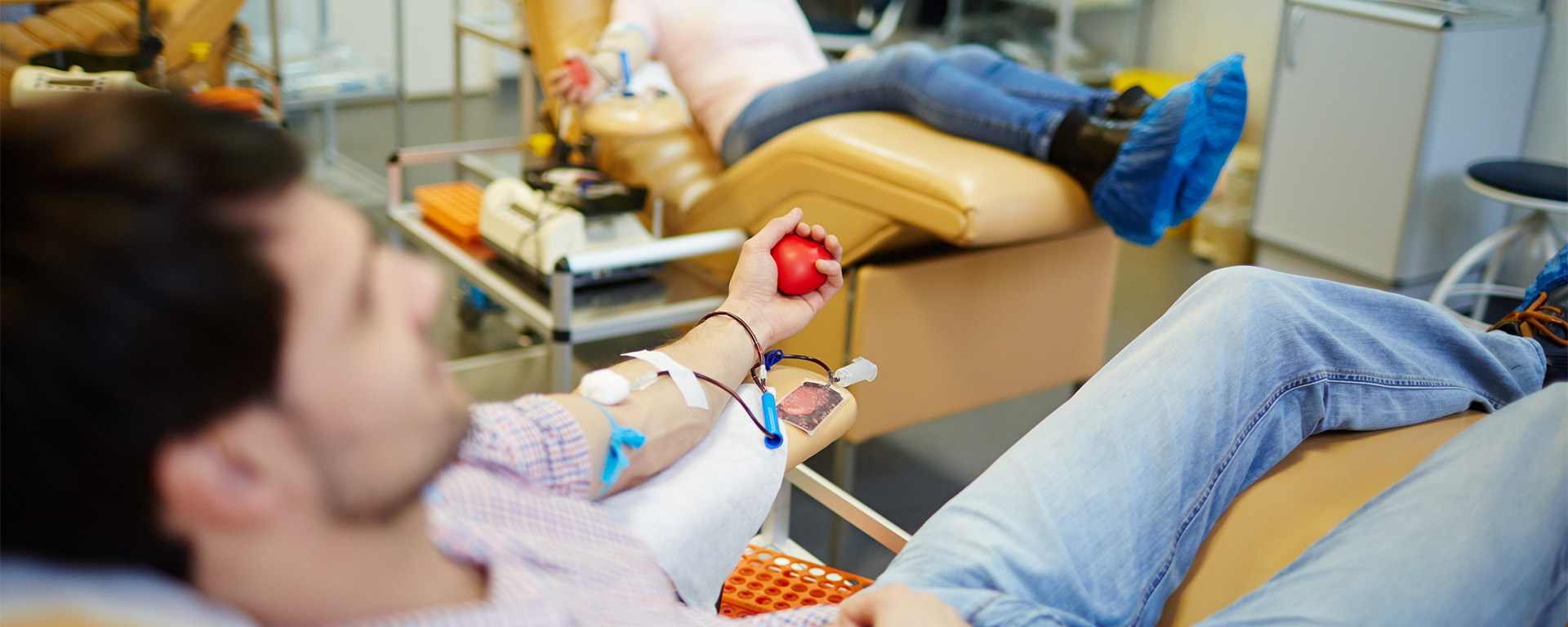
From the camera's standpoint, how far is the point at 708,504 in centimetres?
105

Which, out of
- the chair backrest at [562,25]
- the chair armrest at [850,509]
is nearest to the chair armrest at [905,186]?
the chair backrest at [562,25]

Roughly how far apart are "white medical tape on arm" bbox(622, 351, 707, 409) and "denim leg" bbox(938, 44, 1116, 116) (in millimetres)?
1058

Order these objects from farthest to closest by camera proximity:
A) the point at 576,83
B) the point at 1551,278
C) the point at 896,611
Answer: the point at 576,83 → the point at 1551,278 → the point at 896,611

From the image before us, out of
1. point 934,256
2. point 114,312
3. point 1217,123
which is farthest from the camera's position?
point 934,256

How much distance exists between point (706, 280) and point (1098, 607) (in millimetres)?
1249

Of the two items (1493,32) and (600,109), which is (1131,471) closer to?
Answer: (600,109)

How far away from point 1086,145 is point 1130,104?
86mm

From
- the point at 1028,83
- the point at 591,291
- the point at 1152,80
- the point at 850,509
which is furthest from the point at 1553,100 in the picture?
the point at 850,509

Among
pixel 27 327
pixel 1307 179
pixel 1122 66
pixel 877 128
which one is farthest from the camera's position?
pixel 1122 66

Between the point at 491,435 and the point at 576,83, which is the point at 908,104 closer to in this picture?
the point at 576,83

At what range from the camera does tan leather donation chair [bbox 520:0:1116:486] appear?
186 cm

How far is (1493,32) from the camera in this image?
2.96m

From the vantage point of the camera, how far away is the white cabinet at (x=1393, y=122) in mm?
2943

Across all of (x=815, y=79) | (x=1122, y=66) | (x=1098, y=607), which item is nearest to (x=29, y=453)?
(x=1098, y=607)
